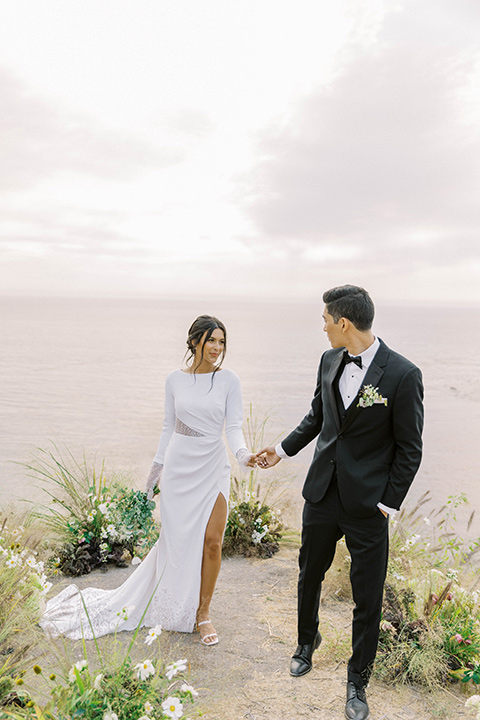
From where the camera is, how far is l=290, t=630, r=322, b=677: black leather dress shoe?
3730 millimetres

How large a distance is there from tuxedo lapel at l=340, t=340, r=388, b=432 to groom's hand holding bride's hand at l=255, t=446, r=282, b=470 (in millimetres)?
969

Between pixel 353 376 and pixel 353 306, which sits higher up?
pixel 353 306

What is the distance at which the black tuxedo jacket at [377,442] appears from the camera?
3.23m

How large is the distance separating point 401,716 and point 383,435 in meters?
1.70

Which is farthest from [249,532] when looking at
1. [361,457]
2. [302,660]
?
[361,457]

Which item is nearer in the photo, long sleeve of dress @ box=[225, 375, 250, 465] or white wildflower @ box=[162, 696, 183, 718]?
white wildflower @ box=[162, 696, 183, 718]

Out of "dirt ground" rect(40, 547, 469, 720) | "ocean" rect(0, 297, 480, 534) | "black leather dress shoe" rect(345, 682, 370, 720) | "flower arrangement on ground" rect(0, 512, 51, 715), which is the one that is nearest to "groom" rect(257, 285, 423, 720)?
"black leather dress shoe" rect(345, 682, 370, 720)

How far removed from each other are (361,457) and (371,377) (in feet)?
1.64

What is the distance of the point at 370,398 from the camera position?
3.24 m

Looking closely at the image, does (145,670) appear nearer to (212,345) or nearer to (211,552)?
(211,552)

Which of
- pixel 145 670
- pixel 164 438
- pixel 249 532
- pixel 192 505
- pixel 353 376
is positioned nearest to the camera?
pixel 145 670

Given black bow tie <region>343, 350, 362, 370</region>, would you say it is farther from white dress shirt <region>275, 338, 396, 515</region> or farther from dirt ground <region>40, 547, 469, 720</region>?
dirt ground <region>40, 547, 469, 720</region>

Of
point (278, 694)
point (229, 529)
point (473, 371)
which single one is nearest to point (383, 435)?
point (278, 694)

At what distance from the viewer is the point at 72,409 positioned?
1720cm
